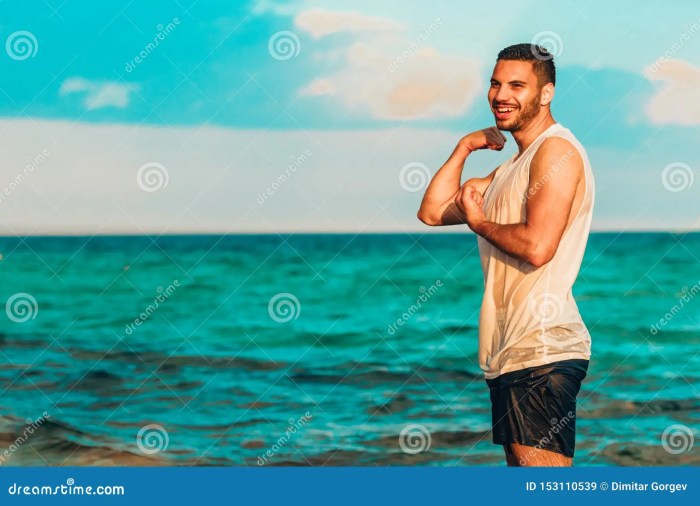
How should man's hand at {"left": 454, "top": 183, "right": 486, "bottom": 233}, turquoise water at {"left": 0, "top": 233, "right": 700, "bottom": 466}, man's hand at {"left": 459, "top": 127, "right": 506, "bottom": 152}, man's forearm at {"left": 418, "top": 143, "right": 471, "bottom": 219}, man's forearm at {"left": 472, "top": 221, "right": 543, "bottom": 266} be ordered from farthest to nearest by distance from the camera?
turquoise water at {"left": 0, "top": 233, "right": 700, "bottom": 466} < man's forearm at {"left": 418, "top": 143, "right": 471, "bottom": 219} < man's hand at {"left": 459, "top": 127, "right": 506, "bottom": 152} < man's hand at {"left": 454, "top": 183, "right": 486, "bottom": 233} < man's forearm at {"left": 472, "top": 221, "right": 543, "bottom": 266}

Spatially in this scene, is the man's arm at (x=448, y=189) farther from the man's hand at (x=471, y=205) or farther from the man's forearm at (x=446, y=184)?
the man's hand at (x=471, y=205)

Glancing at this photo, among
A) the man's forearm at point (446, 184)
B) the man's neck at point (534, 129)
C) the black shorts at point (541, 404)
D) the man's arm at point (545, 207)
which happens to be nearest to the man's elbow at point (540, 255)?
the man's arm at point (545, 207)

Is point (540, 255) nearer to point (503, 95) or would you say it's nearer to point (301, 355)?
point (503, 95)

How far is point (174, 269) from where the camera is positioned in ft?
106

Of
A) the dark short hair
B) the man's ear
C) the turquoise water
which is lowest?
the man's ear

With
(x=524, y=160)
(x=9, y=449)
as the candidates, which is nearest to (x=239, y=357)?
(x=9, y=449)

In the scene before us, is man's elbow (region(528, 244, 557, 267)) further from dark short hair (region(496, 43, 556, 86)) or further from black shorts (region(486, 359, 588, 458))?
dark short hair (region(496, 43, 556, 86))

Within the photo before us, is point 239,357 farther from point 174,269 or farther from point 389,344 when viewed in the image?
point 174,269

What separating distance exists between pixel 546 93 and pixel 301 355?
13.8m

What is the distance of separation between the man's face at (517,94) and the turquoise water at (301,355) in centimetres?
585

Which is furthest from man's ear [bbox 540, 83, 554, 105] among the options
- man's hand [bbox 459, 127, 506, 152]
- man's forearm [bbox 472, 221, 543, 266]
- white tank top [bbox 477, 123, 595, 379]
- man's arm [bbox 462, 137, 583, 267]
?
man's forearm [bbox 472, 221, 543, 266]

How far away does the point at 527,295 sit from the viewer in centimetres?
430

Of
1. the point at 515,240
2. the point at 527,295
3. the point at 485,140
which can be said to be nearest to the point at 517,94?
the point at 485,140

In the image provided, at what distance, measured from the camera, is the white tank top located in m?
4.27
